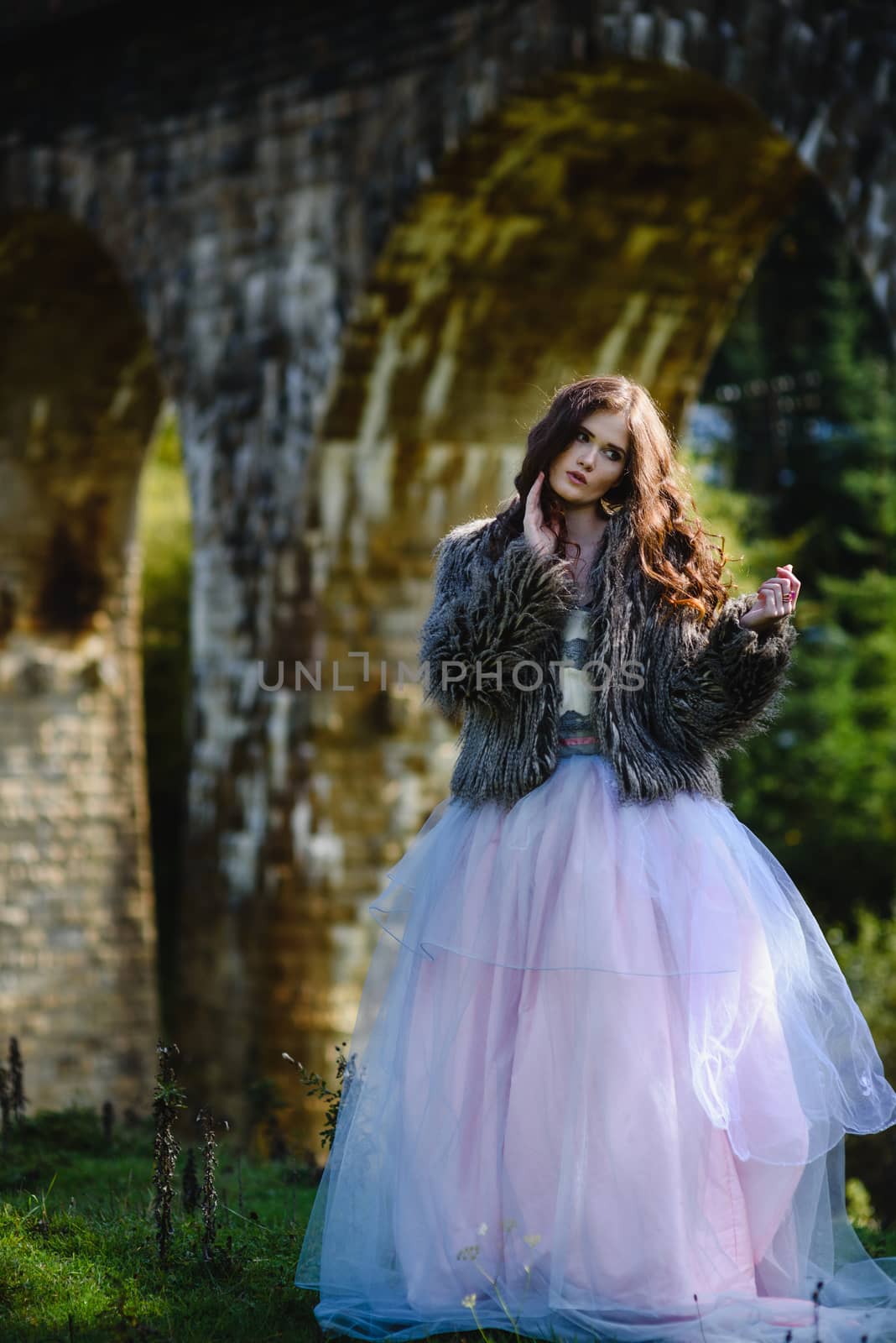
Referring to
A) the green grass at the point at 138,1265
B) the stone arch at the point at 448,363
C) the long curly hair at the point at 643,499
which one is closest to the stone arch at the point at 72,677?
the stone arch at the point at 448,363

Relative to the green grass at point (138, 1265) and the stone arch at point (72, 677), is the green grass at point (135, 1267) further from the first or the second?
the stone arch at point (72, 677)

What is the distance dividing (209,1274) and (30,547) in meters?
6.11

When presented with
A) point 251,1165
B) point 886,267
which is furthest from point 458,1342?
point 886,267

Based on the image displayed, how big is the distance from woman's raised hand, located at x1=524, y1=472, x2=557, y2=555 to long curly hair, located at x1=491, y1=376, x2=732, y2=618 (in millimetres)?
15

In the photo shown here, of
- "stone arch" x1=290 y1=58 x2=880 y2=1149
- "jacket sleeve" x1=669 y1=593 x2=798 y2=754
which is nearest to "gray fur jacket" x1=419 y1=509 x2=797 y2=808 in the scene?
"jacket sleeve" x1=669 y1=593 x2=798 y2=754

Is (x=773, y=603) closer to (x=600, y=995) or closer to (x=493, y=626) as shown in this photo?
(x=493, y=626)

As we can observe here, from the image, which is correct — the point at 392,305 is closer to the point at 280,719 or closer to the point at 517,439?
the point at 517,439

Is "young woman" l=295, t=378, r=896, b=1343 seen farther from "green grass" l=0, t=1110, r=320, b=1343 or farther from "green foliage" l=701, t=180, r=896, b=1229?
"green foliage" l=701, t=180, r=896, b=1229

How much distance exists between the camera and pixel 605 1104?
2.92 metres

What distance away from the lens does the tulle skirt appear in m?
2.88

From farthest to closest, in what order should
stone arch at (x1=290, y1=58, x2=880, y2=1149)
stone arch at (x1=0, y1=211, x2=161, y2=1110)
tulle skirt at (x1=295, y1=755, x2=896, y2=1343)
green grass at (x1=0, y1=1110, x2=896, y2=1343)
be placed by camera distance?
stone arch at (x1=0, y1=211, x2=161, y2=1110)
stone arch at (x1=290, y1=58, x2=880, y2=1149)
green grass at (x1=0, y1=1110, x2=896, y2=1343)
tulle skirt at (x1=295, y1=755, x2=896, y2=1343)

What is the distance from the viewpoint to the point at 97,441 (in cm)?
903

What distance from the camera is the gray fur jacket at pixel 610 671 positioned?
3092 millimetres

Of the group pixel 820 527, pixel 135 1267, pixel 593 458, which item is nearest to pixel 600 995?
pixel 593 458
